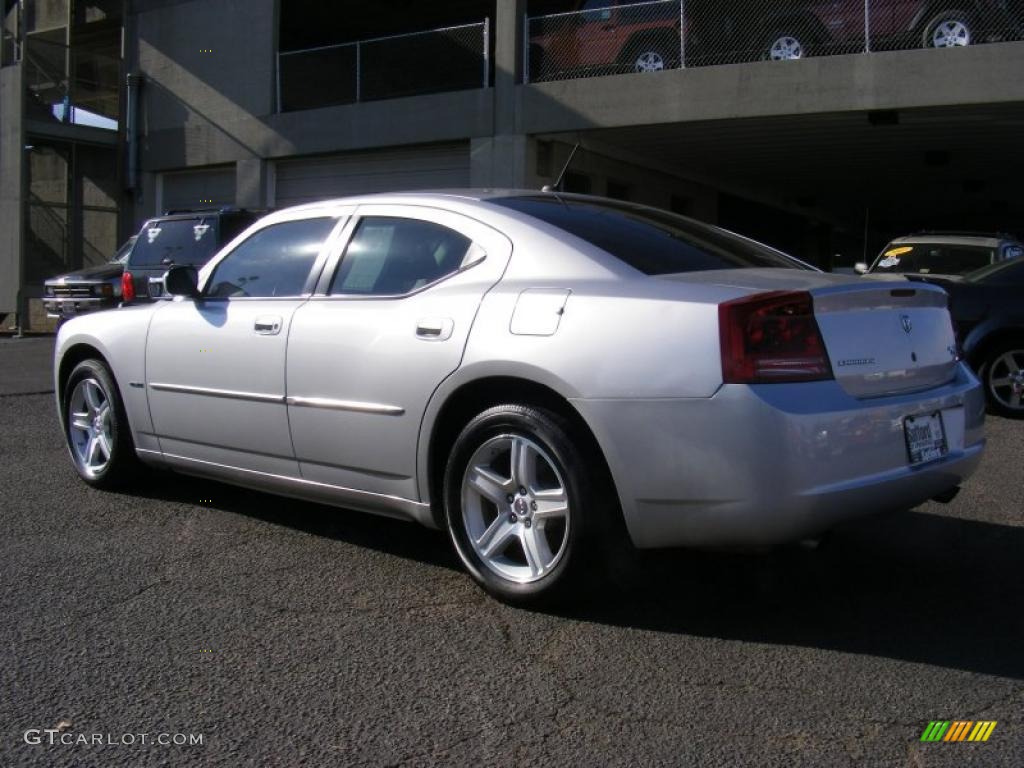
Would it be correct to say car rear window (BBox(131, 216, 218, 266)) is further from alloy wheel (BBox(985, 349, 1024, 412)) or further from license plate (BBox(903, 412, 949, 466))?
license plate (BBox(903, 412, 949, 466))

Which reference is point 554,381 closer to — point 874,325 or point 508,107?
point 874,325

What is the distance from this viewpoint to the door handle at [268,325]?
464cm

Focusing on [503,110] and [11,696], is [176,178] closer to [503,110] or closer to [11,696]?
[503,110]

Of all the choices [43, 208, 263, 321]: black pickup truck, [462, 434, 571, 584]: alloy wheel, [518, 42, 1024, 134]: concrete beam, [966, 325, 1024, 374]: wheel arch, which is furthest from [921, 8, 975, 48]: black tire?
[462, 434, 571, 584]: alloy wheel

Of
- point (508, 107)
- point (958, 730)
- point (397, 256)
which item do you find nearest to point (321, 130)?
point (508, 107)

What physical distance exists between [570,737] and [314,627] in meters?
1.19

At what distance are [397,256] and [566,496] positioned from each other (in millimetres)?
1384

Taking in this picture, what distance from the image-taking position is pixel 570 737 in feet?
9.53

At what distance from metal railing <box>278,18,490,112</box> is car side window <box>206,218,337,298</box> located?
12419 mm

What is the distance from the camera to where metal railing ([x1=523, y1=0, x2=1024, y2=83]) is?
14.1 m

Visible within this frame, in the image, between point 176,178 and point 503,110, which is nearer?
point 503,110

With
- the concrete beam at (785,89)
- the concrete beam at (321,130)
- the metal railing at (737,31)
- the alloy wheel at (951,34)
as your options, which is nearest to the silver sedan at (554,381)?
the concrete beam at (785,89)

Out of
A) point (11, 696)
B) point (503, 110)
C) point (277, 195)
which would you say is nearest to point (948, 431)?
point (11, 696)

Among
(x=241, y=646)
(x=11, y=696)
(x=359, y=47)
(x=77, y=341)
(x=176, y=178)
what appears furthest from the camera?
(x=176, y=178)
